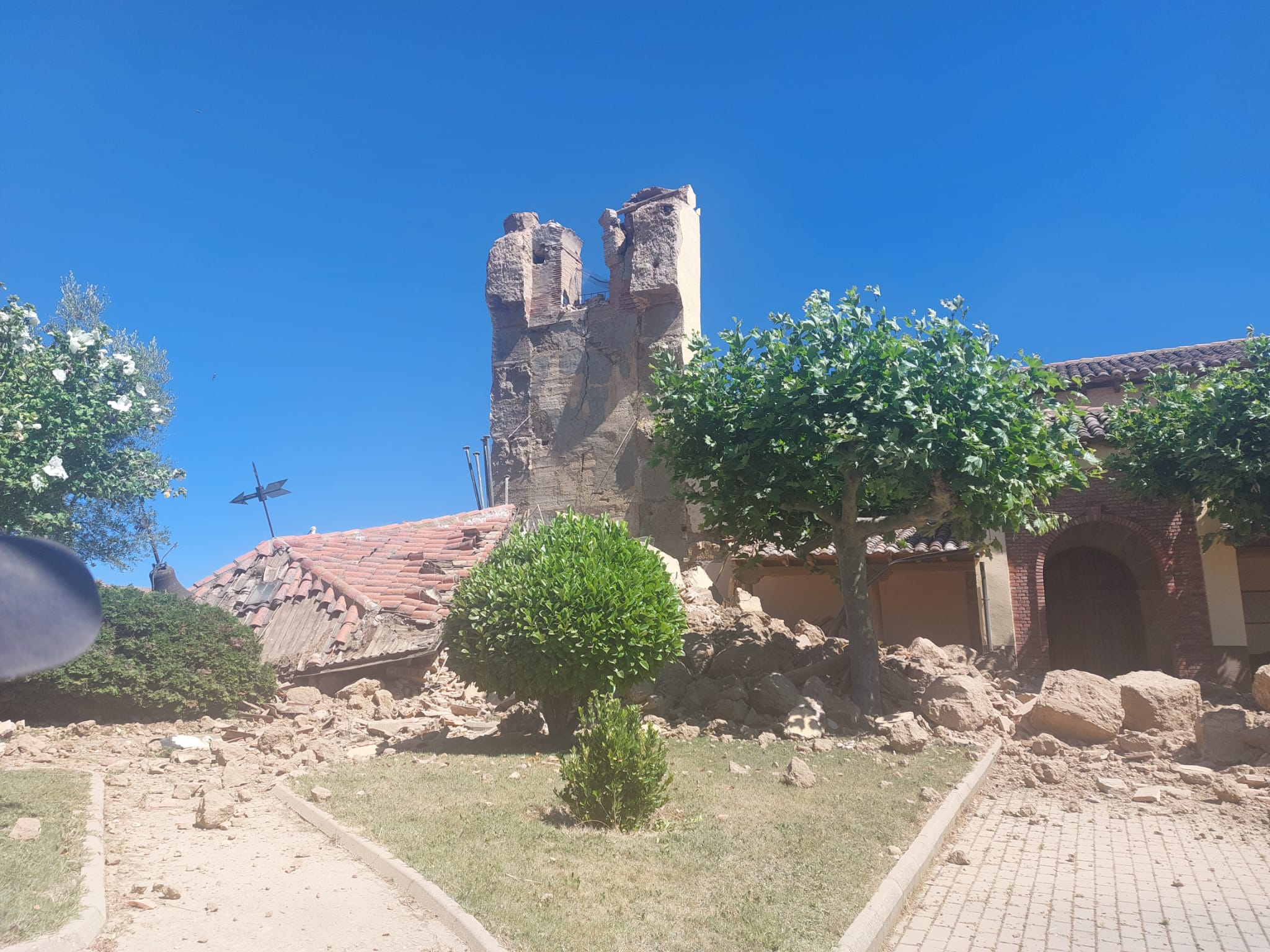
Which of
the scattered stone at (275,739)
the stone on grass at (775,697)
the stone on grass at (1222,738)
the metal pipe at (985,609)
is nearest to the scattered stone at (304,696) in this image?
the scattered stone at (275,739)

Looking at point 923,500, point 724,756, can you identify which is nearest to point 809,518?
point 923,500

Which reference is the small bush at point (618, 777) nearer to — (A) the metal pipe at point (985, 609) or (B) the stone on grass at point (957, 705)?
(B) the stone on grass at point (957, 705)

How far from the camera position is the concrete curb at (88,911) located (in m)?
4.55

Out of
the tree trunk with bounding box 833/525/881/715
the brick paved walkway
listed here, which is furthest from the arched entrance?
the brick paved walkway

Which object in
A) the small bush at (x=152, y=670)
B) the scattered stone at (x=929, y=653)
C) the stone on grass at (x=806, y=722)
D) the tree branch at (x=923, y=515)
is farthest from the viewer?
the scattered stone at (x=929, y=653)

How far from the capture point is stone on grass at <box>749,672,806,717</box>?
474 inches

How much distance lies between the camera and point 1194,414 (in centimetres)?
1411

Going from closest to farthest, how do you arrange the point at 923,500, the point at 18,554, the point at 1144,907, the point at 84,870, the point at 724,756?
the point at 18,554 → the point at 84,870 → the point at 1144,907 → the point at 724,756 → the point at 923,500

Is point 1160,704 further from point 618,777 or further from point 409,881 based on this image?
point 409,881

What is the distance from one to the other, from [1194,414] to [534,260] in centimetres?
1582

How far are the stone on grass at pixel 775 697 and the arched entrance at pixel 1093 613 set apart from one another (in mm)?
7578

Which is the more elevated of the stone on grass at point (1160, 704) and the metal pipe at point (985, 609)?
the metal pipe at point (985, 609)

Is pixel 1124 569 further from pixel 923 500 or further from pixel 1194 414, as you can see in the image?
pixel 923 500

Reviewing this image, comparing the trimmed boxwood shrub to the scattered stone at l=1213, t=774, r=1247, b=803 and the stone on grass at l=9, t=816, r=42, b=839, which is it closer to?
the stone on grass at l=9, t=816, r=42, b=839
